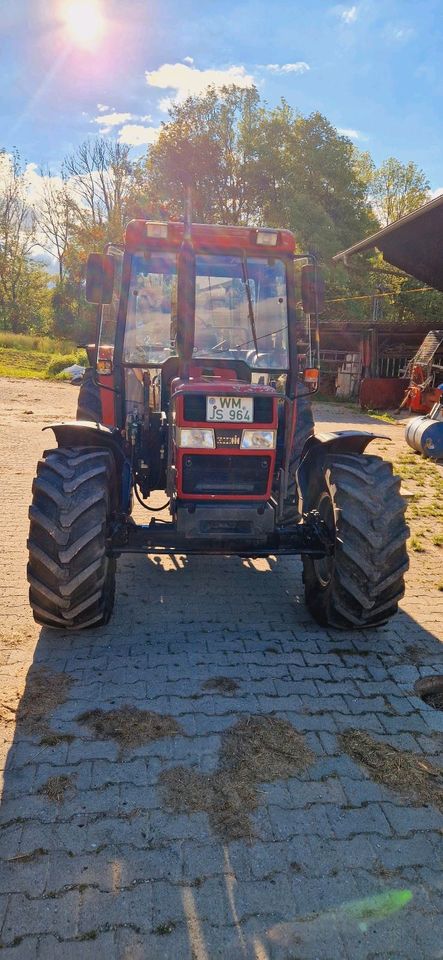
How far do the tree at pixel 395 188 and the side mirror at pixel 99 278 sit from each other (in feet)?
145

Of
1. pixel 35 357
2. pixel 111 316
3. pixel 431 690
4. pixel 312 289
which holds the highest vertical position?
pixel 312 289

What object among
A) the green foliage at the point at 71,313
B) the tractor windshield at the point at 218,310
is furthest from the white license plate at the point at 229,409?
the green foliage at the point at 71,313

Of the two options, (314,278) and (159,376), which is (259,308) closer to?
(314,278)

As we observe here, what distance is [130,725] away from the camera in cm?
300

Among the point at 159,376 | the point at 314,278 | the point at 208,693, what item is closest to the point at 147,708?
the point at 208,693

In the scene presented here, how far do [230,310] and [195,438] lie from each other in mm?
1263

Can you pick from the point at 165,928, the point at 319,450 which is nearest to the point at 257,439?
the point at 319,450

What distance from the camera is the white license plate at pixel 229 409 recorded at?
3543 mm

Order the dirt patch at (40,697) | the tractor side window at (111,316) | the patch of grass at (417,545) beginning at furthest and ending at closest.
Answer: the patch of grass at (417,545) < the tractor side window at (111,316) < the dirt patch at (40,697)

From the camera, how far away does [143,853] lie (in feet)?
7.43

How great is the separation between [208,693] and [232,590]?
4.77ft

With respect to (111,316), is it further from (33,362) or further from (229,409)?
(33,362)

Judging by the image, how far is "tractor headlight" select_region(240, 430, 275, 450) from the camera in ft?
11.9

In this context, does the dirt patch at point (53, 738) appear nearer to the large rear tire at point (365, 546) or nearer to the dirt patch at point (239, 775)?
the dirt patch at point (239, 775)
